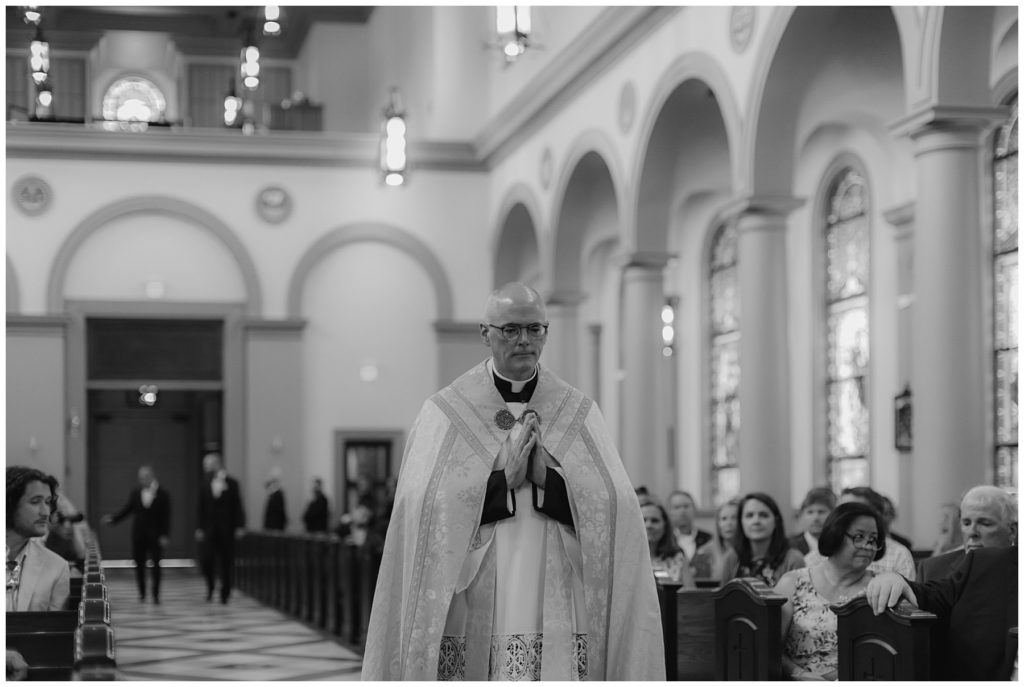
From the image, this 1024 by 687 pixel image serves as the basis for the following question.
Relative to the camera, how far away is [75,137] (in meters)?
22.7

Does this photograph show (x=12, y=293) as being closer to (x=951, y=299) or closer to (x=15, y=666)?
(x=951, y=299)

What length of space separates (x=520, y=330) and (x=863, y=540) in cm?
210

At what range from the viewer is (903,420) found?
1503 cm

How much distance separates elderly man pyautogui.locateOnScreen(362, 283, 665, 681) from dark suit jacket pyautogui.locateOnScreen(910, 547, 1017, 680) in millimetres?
972

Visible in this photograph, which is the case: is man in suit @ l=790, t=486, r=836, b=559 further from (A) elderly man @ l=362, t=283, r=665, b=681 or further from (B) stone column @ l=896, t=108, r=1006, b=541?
(A) elderly man @ l=362, t=283, r=665, b=681

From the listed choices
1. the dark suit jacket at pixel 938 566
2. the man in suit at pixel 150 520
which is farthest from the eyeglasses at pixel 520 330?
the man in suit at pixel 150 520

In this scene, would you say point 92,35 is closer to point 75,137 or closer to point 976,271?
point 75,137

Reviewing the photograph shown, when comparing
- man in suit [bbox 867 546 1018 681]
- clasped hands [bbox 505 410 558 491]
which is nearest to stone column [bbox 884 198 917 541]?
man in suit [bbox 867 546 1018 681]

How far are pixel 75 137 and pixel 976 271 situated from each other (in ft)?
51.8

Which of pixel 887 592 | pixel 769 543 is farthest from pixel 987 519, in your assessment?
pixel 769 543

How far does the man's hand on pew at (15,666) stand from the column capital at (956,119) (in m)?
7.00

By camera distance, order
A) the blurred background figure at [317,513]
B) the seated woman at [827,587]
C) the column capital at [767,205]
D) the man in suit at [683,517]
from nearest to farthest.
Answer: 1. the seated woman at [827,587]
2. the man in suit at [683,517]
3. the column capital at [767,205]
4. the blurred background figure at [317,513]

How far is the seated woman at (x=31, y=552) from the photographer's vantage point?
20.6 ft

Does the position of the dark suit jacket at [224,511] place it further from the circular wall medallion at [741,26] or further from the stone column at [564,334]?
the circular wall medallion at [741,26]
